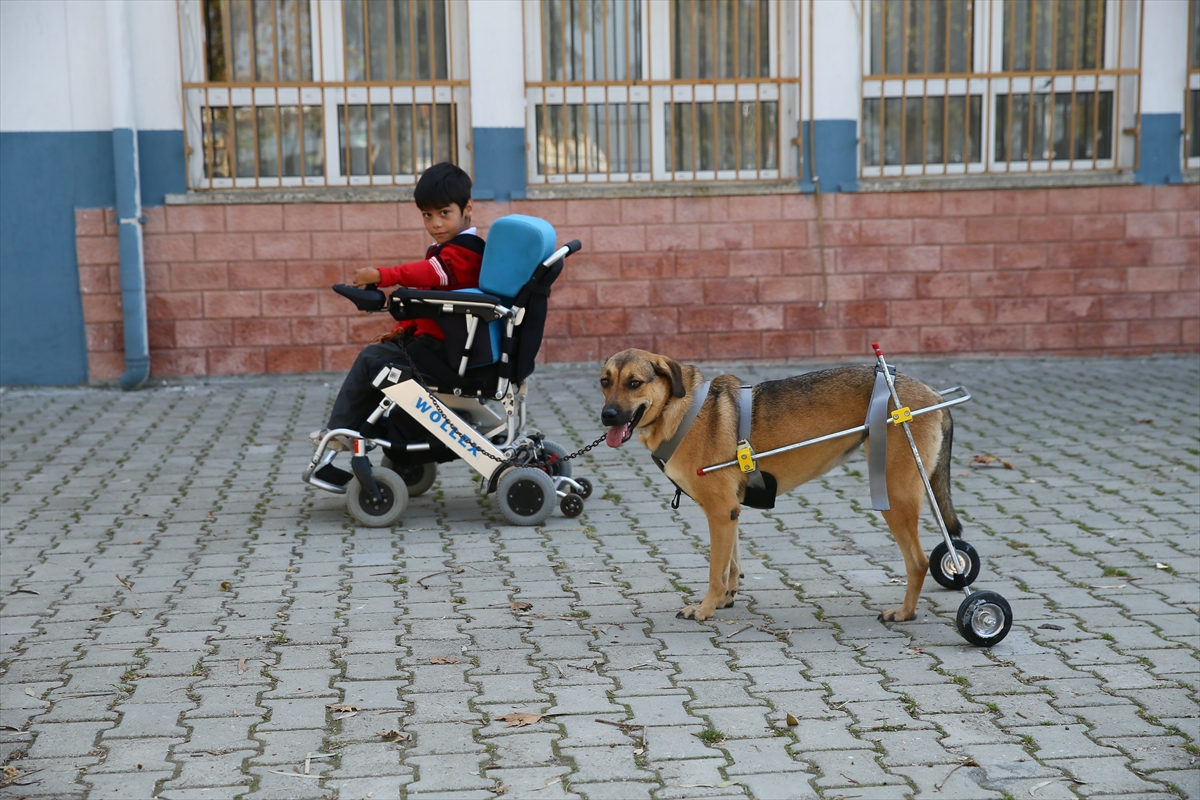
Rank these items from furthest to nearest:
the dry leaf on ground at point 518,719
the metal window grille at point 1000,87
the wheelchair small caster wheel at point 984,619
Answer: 1. the metal window grille at point 1000,87
2. the wheelchair small caster wheel at point 984,619
3. the dry leaf on ground at point 518,719

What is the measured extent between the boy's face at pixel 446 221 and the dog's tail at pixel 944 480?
9.13ft

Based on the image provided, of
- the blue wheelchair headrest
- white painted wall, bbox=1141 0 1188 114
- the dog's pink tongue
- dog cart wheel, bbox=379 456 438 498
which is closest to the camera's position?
the dog's pink tongue

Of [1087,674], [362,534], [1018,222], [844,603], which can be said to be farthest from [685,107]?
[1087,674]

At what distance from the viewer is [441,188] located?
250 inches

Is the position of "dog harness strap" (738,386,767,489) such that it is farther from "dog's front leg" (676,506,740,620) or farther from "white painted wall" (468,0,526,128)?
"white painted wall" (468,0,526,128)

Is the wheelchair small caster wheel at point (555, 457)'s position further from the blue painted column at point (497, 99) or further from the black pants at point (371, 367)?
the blue painted column at point (497, 99)

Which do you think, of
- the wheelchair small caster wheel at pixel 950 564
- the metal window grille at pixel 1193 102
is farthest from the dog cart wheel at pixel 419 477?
the metal window grille at pixel 1193 102

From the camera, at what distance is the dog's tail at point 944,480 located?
16.0ft

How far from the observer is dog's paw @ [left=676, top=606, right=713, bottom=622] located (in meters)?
5.04

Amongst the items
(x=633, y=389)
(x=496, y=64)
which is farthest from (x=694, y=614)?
(x=496, y=64)

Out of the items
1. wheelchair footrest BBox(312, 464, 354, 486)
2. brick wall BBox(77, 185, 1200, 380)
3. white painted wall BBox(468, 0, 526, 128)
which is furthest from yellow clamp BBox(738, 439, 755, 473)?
white painted wall BBox(468, 0, 526, 128)

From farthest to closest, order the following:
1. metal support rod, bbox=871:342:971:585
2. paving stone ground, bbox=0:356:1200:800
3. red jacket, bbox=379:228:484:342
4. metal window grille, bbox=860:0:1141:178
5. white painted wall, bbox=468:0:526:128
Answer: metal window grille, bbox=860:0:1141:178
white painted wall, bbox=468:0:526:128
red jacket, bbox=379:228:484:342
metal support rod, bbox=871:342:971:585
paving stone ground, bbox=0:356:1200:800

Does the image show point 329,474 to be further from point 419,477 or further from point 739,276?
point 739,276

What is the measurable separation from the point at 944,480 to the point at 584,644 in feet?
4.93
